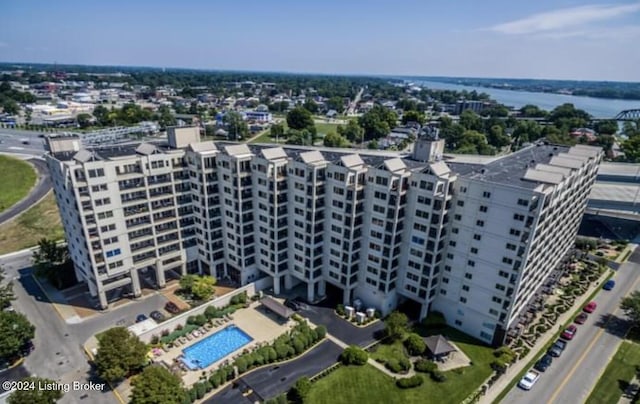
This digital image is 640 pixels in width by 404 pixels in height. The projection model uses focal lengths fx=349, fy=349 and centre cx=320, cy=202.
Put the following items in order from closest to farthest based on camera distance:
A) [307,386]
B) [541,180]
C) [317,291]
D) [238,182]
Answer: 1. [307,386]
2. [541,180]
3. [238,182]
4. [317,291]

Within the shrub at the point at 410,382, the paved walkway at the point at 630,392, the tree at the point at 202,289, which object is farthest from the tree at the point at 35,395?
the paved walkway at the point at 630,392

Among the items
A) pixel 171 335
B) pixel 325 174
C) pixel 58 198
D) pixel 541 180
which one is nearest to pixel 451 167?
pixel 541 180

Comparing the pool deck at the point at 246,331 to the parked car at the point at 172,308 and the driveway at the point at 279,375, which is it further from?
the parked car at the point at 172,308

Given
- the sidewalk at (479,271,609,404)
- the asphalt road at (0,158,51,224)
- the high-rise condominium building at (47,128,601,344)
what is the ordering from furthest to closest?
1. the asphalt road at (0,158,51,224)
2. the high-rise condominium building at (47,128,601,344)
3. the sidewalk at (479,271,609,404)

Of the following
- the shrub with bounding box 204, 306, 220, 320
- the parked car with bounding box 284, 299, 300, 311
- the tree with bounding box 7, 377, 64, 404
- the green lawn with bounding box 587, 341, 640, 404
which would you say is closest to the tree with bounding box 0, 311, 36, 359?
the tree with bounding box 7, 377, 64, 404

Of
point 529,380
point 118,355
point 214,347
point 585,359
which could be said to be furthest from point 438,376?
point 118,355

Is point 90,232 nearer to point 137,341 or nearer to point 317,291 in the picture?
point 137,341

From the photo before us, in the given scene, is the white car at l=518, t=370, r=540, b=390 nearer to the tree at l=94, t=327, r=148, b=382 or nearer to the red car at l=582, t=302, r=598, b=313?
the red car at l=582, t=302, r=598, b=313
